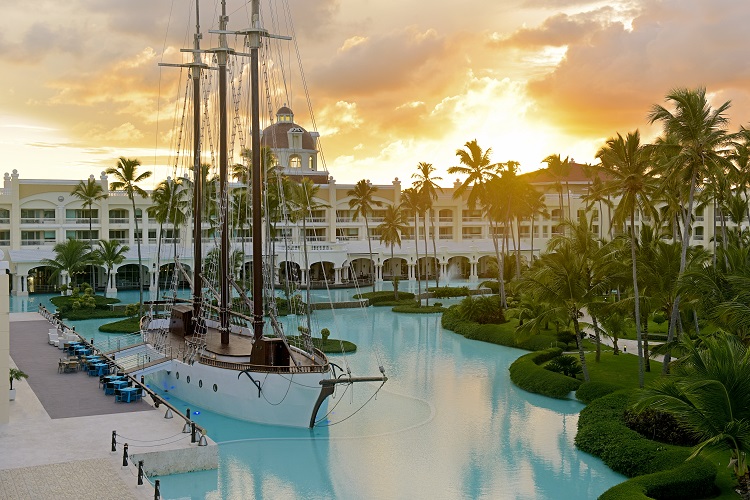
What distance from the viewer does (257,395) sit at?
27281 millimetres

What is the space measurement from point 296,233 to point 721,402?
62.8m

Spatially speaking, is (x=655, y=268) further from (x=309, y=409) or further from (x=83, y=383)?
(x=83, y=383)

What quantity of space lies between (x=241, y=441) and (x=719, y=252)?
22322 millimetres

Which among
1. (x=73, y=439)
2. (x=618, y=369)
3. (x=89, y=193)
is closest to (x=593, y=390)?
(x=618, y=369)

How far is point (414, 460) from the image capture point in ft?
79.6

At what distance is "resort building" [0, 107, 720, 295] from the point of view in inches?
2881

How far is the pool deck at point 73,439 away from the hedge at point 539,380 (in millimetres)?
16086

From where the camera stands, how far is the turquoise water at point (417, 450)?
860 inches

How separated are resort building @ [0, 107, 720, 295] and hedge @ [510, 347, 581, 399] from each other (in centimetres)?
2897

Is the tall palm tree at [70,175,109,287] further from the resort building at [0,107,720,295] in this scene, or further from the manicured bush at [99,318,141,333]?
the manicured bush at [99,318,141,333]

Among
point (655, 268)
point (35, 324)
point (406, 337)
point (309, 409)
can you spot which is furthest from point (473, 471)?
point (35, 324)

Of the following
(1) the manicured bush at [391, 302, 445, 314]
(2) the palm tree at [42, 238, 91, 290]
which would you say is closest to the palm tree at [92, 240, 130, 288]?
(2) the palm tree at [42, 238, 91, 290]

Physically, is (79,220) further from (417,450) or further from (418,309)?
(417,450)

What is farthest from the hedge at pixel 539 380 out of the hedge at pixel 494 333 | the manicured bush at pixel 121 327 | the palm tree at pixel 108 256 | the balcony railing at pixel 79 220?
the balcony railing at pixel 79 220
